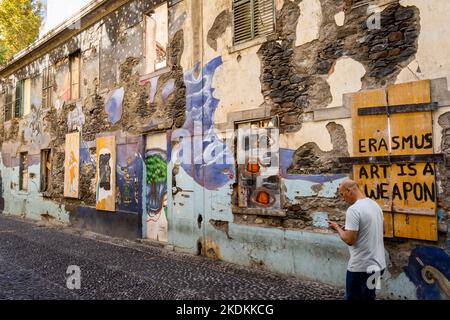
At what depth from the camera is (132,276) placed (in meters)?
6.09

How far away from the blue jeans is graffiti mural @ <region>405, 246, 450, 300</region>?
63.7 inches

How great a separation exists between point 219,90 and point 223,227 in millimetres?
2640

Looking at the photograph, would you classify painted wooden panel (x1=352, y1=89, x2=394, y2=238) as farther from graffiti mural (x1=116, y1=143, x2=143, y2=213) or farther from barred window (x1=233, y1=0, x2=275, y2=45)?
graffiti mural (x1=116, y1=143, x2=143, y2=213)

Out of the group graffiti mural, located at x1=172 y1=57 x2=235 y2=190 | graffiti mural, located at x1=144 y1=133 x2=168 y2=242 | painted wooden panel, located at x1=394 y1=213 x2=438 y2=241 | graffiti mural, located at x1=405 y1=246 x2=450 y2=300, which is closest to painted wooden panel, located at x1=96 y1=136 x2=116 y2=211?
graffiti mural, located at x1=144 y1=133 x2=168 y2=242

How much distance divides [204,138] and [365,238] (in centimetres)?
463

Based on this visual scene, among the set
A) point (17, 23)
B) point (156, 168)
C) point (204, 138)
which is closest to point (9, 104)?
point (17, 23)

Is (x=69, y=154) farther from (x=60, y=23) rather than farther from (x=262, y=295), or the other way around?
(x=262, y=295)

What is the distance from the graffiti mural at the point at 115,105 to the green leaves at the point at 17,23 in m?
15.6

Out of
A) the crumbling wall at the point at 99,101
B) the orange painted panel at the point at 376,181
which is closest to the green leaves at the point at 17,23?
the crumbling wall at the point at 99,101

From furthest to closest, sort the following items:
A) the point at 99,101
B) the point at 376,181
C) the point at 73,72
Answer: the point at 73,72, the point at 99,101, the point at 376,181

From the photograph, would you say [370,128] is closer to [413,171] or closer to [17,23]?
[413,171]

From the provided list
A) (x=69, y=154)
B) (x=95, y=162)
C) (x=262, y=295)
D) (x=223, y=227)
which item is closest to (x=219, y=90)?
(x=223, y=227)

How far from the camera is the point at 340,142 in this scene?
18.1 ft

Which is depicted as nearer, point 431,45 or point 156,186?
point 431,45
